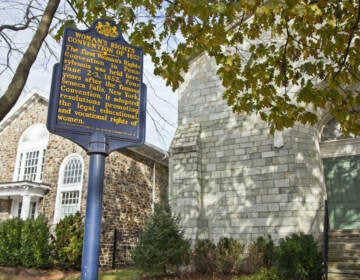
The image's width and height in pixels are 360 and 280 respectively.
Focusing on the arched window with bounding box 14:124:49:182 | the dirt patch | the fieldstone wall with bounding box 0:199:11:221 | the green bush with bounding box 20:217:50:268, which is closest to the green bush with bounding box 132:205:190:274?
the dirt patch

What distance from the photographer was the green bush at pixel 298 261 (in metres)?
8.99

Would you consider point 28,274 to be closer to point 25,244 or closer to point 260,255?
point 25,244

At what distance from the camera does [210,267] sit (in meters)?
11.3

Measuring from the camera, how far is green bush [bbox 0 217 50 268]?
1374 centimetres

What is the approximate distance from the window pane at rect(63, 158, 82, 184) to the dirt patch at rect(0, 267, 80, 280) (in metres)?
4.47

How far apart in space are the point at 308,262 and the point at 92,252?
683 centimetres

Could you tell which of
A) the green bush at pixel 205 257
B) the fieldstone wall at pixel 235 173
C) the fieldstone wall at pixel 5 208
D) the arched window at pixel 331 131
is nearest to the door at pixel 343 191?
the fieldstone wall at pixel 235 173

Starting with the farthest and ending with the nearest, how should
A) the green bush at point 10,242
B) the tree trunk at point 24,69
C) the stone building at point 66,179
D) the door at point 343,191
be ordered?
the stone building at point 66,179 < the green bush at point 10,242 < the door at point 343,191 < the tree trunk at point 24,69

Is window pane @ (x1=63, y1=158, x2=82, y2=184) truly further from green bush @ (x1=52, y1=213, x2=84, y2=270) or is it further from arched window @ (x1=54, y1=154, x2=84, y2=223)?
green bush @ (x1=52, y1=213, x2=84, y2=270)

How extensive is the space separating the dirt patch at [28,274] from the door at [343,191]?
9.54 m

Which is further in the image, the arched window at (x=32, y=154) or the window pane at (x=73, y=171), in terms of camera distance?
Result: the arched window at (x=32, y=154)

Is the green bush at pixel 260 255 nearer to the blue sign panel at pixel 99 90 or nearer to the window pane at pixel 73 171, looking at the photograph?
the blue sign panel at pixel 99 90

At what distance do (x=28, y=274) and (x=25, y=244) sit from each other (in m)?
1.13

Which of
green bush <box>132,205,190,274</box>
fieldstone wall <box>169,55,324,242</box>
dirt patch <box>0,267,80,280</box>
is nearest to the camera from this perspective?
green bush <box>132,205,190,274</box>
